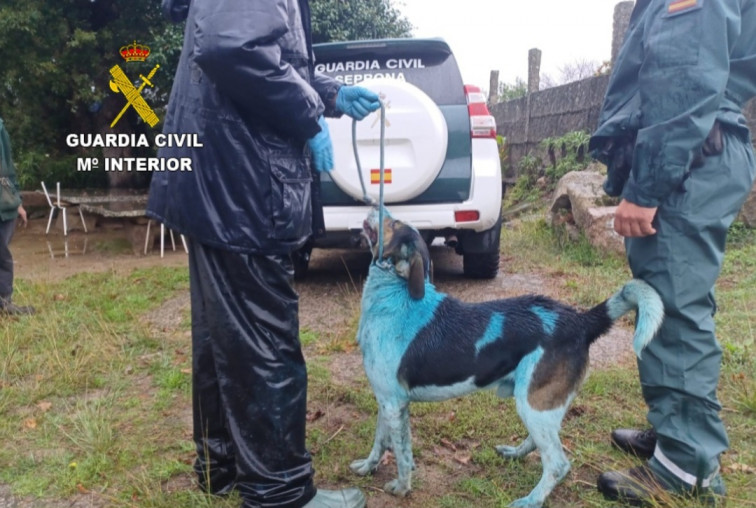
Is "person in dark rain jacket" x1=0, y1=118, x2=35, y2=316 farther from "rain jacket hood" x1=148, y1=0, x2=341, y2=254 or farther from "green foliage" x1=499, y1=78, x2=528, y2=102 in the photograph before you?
"green foliage" x1=499, y1=78, x2=528, y2=102

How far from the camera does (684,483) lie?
7.10 ft

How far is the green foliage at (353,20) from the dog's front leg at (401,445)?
8099 mm

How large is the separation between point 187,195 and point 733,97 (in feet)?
6.44

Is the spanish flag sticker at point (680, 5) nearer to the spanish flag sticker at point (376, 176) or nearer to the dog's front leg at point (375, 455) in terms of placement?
the dog's front leg at point (375, 455)

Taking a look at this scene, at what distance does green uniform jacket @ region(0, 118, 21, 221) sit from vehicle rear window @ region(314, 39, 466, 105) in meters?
2.75

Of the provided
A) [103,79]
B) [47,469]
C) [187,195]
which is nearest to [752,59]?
[187,195]

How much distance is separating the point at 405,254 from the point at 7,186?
4167 mm

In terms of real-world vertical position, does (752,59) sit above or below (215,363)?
above

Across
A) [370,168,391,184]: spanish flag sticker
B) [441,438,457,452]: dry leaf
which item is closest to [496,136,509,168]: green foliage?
[370,168,391,184]: spanish flag sticker

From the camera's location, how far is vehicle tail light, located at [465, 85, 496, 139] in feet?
15.7

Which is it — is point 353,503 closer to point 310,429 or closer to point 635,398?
point 310,429

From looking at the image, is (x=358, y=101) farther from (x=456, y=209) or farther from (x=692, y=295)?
(x=456, y=209)

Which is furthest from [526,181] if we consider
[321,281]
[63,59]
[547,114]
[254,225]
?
[254,225]

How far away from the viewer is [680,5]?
1922mm
